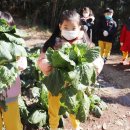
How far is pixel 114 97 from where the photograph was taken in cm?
566

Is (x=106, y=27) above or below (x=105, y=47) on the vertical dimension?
above

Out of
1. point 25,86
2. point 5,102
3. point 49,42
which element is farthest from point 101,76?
point 5,102

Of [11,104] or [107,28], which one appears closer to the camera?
[11,104]

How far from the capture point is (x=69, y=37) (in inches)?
138

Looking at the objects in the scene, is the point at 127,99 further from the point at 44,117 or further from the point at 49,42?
the point at 49,42

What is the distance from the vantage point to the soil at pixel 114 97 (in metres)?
4.59

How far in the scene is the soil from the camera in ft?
15.1

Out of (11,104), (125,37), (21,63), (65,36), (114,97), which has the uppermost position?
(65,36)

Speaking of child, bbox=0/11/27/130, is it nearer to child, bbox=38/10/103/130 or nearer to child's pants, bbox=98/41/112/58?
child, bbox=38/10/103/130

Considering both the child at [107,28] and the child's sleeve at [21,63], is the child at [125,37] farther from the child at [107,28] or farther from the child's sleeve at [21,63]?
the child's sleeve at [21,63]

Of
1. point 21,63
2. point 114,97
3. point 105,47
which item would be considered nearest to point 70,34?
point 21,63

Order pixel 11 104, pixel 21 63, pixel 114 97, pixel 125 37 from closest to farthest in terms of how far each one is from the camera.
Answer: pixel 21 63, pixel 11 104, pixel 114 97, pixel 125 37

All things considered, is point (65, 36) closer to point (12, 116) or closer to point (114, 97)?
point (12, 116)

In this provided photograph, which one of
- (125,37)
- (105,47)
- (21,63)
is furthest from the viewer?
(125,37)
